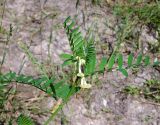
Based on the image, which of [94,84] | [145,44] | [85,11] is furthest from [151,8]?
[94,84]

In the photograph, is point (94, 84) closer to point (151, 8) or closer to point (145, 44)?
point (145, 44)

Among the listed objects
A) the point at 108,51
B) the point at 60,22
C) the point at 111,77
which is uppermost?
the point at 60,22

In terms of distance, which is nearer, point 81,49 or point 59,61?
point 81,49

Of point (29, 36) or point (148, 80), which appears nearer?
point (148, 80)

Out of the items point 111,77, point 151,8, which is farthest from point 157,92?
point 151,8

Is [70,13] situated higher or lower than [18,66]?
higher

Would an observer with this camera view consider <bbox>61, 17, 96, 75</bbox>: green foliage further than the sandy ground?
No

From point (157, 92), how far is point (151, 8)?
649mm

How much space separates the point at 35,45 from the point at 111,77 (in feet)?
1.56

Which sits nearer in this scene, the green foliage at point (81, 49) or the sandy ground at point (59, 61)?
the green foliage at point (81, 49)

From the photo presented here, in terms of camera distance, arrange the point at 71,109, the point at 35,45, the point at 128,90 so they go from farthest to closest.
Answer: the point at 35,45
the point at 128,90
the point at 71,109

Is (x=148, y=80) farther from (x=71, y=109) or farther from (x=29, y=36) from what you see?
(x=29, y=36)

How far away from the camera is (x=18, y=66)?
6.18 ft

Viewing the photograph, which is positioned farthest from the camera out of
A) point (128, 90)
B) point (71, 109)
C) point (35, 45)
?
point (35, 45)
